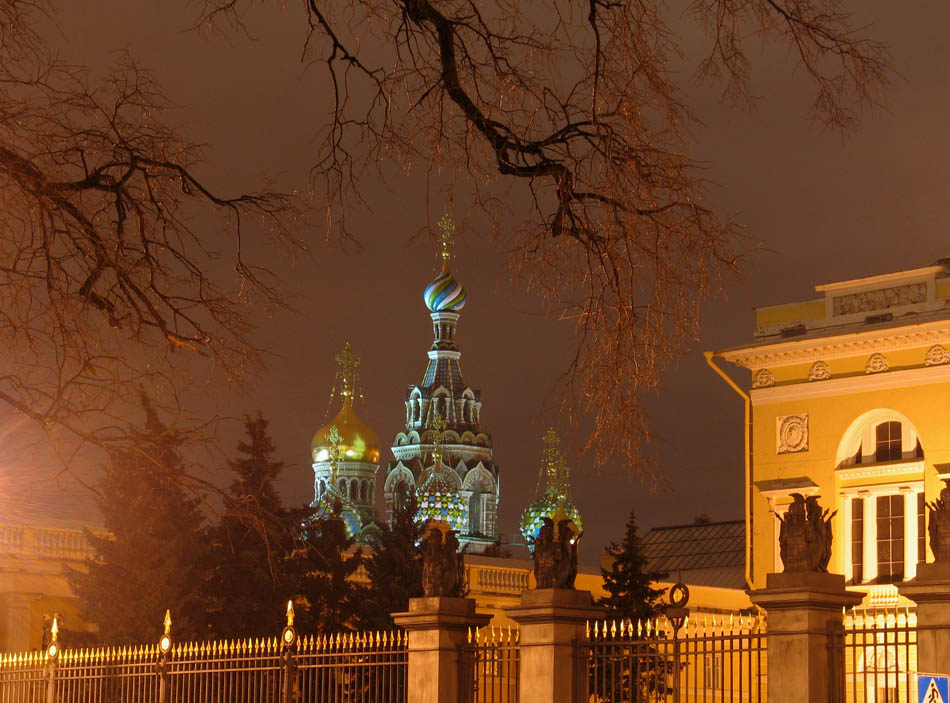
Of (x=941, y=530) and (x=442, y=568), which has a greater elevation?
(x=941, y=530)

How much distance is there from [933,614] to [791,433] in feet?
86.7

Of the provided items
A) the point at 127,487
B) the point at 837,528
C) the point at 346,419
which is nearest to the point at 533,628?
the point at 127,487

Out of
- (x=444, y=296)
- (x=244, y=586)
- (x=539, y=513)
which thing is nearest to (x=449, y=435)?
(x=444, y=296)

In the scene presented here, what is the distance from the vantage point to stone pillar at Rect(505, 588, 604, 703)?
12547 millimetres

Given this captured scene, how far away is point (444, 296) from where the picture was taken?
99.1 metres

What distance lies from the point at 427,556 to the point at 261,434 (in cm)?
1845

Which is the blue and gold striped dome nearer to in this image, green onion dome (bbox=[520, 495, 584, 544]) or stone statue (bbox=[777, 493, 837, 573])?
green onion dome (bbox=[520, 495, 584, 544])

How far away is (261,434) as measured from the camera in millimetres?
32031

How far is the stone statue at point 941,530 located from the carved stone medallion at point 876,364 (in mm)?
24989

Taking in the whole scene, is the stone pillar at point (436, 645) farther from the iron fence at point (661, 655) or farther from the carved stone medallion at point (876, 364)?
the carved stone medallion at point (876, 364)

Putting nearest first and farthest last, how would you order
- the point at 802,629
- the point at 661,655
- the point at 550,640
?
the point at 802,629 → the point at 661,655 → the point at 550,640

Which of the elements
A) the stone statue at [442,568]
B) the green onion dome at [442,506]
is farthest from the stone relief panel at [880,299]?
the green onion dome at [442,506]

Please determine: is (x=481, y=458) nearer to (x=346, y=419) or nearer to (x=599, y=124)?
(x=346, y=419)

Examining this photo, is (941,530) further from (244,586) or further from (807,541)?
(244,586)
